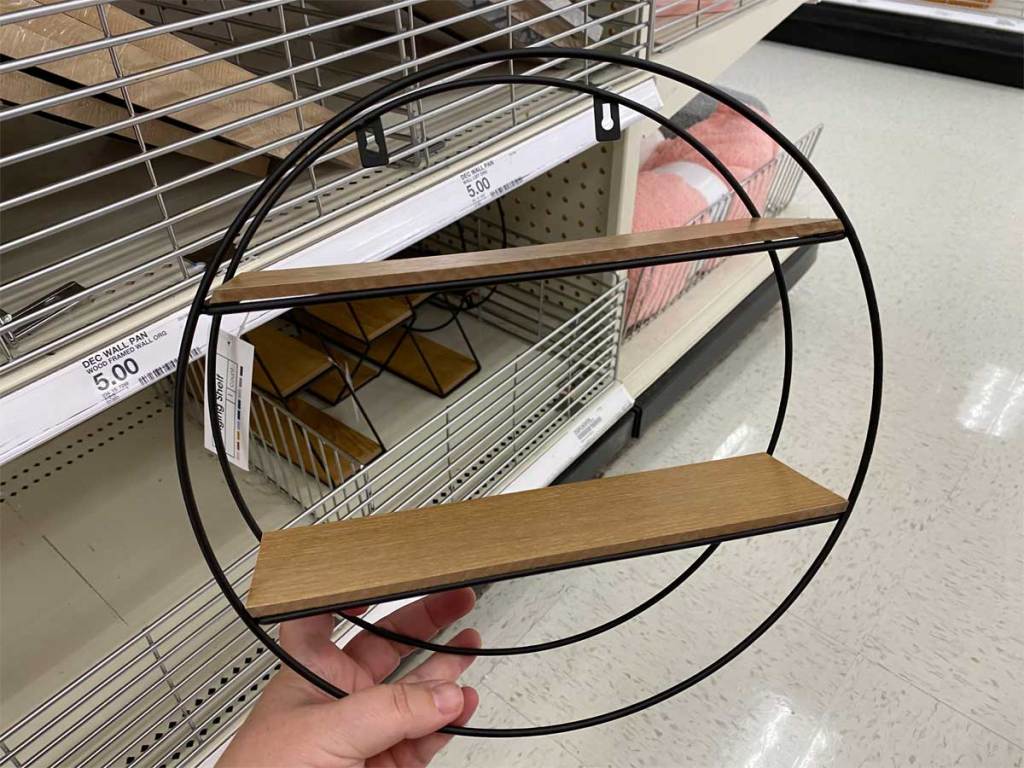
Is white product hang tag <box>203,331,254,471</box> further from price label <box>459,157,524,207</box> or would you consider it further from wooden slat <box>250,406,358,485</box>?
wooden slat <box>250,406,358,485</box>

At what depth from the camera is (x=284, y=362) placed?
38.8 inches

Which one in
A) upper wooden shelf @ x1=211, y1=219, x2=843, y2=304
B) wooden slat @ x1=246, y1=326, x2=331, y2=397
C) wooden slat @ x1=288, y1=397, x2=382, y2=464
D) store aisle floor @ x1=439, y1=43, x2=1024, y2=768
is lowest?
store aisle floor @ x1=439, y1=43, x2=1024, y2=768

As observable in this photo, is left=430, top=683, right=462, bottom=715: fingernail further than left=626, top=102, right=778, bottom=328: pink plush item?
No

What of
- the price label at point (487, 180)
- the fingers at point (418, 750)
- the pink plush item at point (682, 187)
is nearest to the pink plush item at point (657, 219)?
the pink plush item at point (682, 187)

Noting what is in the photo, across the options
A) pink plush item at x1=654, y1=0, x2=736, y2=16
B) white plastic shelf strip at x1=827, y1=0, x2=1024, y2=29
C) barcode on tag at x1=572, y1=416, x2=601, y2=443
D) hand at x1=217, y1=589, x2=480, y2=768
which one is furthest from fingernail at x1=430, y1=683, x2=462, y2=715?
white plastic shelf strip at x1=827, y1=0, x2=1024, y2=29

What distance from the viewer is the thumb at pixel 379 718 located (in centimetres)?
43

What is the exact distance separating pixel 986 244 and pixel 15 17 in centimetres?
206

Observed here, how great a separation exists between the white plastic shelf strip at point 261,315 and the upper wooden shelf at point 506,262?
0.52ft

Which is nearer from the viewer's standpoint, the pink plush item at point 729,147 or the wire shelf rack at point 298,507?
the wire shelf rack at point 298,507

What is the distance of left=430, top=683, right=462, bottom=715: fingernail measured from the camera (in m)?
0.45

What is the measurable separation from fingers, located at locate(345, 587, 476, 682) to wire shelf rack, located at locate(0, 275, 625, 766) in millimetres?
132

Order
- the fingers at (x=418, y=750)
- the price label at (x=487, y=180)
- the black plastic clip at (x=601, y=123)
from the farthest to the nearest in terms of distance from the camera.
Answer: the price label at (x=487, y=180)
the fingers at (x=418, y=750)
the black plastic clip at (x=601, y=123)

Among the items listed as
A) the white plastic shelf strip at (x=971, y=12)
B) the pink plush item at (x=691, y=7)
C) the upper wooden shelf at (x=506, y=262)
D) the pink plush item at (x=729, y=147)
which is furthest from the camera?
the white plastic shelf strip at (x=971, y=12)

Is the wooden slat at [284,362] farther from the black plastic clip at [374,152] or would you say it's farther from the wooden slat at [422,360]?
the black plastic clip at [374,152]
